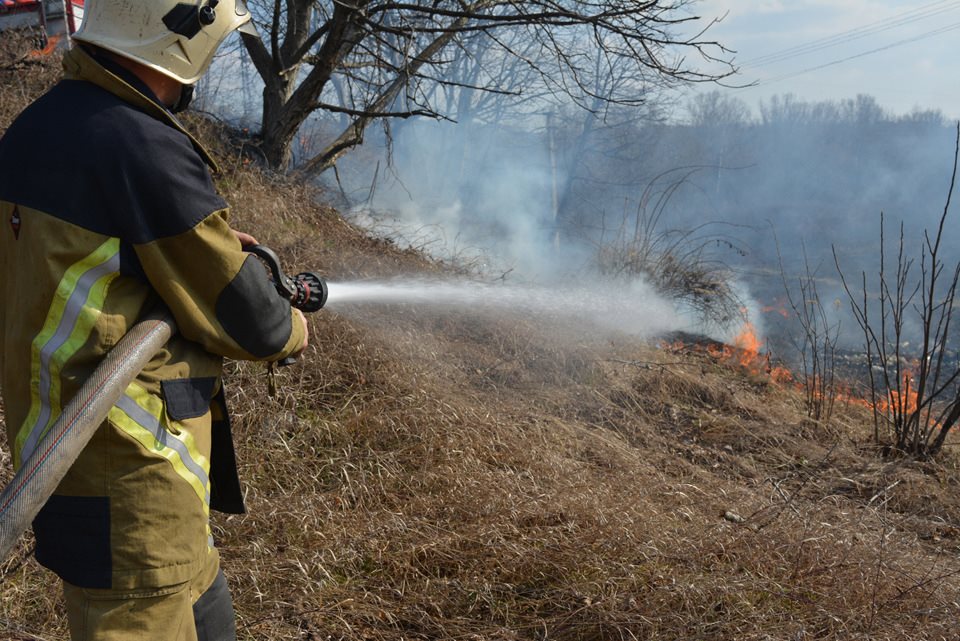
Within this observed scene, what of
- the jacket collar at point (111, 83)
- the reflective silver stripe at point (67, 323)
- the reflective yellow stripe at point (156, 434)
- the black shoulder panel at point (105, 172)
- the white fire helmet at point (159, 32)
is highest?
the white fire helmet at point (159, 32)

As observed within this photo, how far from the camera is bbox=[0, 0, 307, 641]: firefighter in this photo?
1592mm

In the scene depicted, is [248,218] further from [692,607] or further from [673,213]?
[673,213]

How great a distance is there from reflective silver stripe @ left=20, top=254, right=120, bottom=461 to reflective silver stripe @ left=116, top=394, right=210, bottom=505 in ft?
0.58

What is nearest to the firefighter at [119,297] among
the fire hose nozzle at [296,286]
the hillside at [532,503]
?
the fire hose nozzle at [296,286]

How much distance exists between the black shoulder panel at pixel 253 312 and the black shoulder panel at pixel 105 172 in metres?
0.17

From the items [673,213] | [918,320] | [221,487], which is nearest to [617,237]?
[221,487]

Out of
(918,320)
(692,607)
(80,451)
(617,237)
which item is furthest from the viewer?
(918,320)

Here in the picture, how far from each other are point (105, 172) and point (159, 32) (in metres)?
0.40

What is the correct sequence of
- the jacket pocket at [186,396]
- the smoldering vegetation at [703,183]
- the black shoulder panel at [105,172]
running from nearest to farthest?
the black shoulder panel at [105,172]
the jacket pocket at [186,396]
the smoldering vegetation at [703,183]

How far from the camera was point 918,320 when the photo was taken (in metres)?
18.2

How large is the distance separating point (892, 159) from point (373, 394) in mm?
35088

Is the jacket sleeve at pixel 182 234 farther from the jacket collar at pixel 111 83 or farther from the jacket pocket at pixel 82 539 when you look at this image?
the jacket pocket at pixel 82 539

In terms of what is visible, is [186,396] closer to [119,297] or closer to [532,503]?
[119,297]

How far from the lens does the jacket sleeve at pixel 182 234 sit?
1.58 metres
